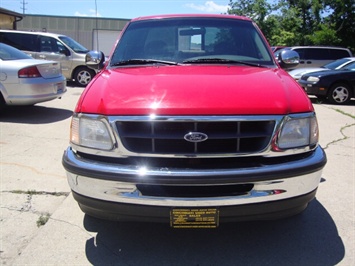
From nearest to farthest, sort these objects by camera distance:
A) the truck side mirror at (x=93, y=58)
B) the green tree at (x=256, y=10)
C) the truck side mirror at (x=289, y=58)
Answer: the truck side mirror at (x=289, y=58) < the truck side mirror at (x=93, y=58) < the green tree at (x=256, y=10)

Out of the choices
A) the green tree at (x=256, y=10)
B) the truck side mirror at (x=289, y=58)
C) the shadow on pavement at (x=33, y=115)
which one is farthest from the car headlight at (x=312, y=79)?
the green tree at (x=256, y=10)

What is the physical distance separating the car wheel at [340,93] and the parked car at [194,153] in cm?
913

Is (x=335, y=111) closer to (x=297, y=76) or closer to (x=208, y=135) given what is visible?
(x=297, y=76)

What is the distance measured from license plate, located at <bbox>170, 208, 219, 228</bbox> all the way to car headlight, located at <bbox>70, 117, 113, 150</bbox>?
0.64 m

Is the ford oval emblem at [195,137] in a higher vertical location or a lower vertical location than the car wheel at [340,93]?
higher

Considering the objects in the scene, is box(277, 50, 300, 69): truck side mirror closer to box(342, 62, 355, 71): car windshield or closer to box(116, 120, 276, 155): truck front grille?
box(116, 120, 276, 155): truck front grille

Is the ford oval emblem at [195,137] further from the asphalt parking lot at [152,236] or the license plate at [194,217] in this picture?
the asphalt parking lot at [152,236]

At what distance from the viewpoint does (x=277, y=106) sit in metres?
2.53

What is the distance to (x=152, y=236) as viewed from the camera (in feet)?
9.98

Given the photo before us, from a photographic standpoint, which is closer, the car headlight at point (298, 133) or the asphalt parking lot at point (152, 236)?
the car headlight at point (298, 133)

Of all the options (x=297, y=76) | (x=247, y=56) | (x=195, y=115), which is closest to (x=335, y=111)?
(x=297, y=76)

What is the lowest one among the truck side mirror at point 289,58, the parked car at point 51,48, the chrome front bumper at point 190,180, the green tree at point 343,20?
the chrome front bumper at point 190,180

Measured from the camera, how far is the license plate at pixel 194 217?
7.92ft

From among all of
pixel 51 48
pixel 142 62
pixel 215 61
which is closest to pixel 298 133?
pixel 215 61
